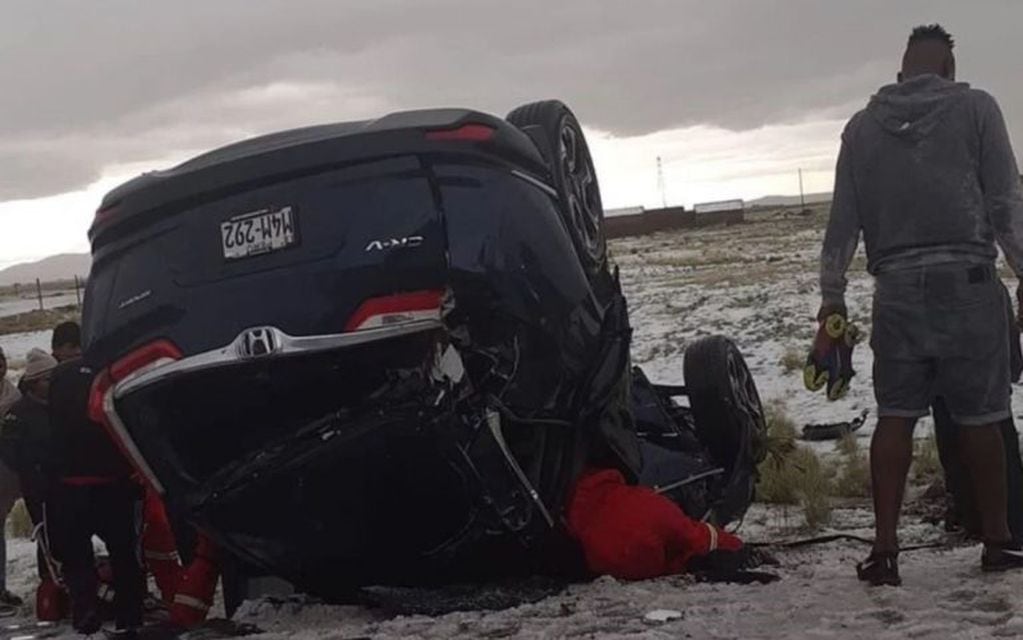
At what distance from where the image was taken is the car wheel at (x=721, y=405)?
19.4ft

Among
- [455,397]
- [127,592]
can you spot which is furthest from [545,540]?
[127,592]

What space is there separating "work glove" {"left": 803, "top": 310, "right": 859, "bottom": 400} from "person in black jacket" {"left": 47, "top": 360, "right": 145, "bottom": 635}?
276cm

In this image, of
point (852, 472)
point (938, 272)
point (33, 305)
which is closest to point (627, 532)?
point (938, 272)

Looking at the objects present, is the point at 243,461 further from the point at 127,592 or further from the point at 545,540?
the point at 127,592

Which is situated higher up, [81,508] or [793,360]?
[81,508]

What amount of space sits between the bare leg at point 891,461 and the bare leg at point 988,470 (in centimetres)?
19

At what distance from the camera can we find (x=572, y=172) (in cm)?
490

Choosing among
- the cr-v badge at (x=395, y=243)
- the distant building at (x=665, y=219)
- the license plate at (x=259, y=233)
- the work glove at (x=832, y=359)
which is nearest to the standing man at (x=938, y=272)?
the work glove at (x=832, y=359)

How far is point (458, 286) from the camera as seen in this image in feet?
12.6

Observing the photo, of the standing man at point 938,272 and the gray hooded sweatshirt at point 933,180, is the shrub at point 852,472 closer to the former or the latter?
the standing man at point 938,272

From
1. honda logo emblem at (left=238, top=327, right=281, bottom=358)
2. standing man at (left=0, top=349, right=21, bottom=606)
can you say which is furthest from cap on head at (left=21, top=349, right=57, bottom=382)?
honda logo emblem at (left=238, top=327, right=281, bottom=358)

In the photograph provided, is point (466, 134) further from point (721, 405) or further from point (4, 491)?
point (4, 491)

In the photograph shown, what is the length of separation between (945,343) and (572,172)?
1.50 meters

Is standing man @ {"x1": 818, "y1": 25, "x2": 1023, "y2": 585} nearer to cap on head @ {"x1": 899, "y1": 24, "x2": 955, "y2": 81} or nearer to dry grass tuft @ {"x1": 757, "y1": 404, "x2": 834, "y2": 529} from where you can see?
cap on head @ {"x1": 899, "y1": 24, "x2": 955, "y2": 81}
